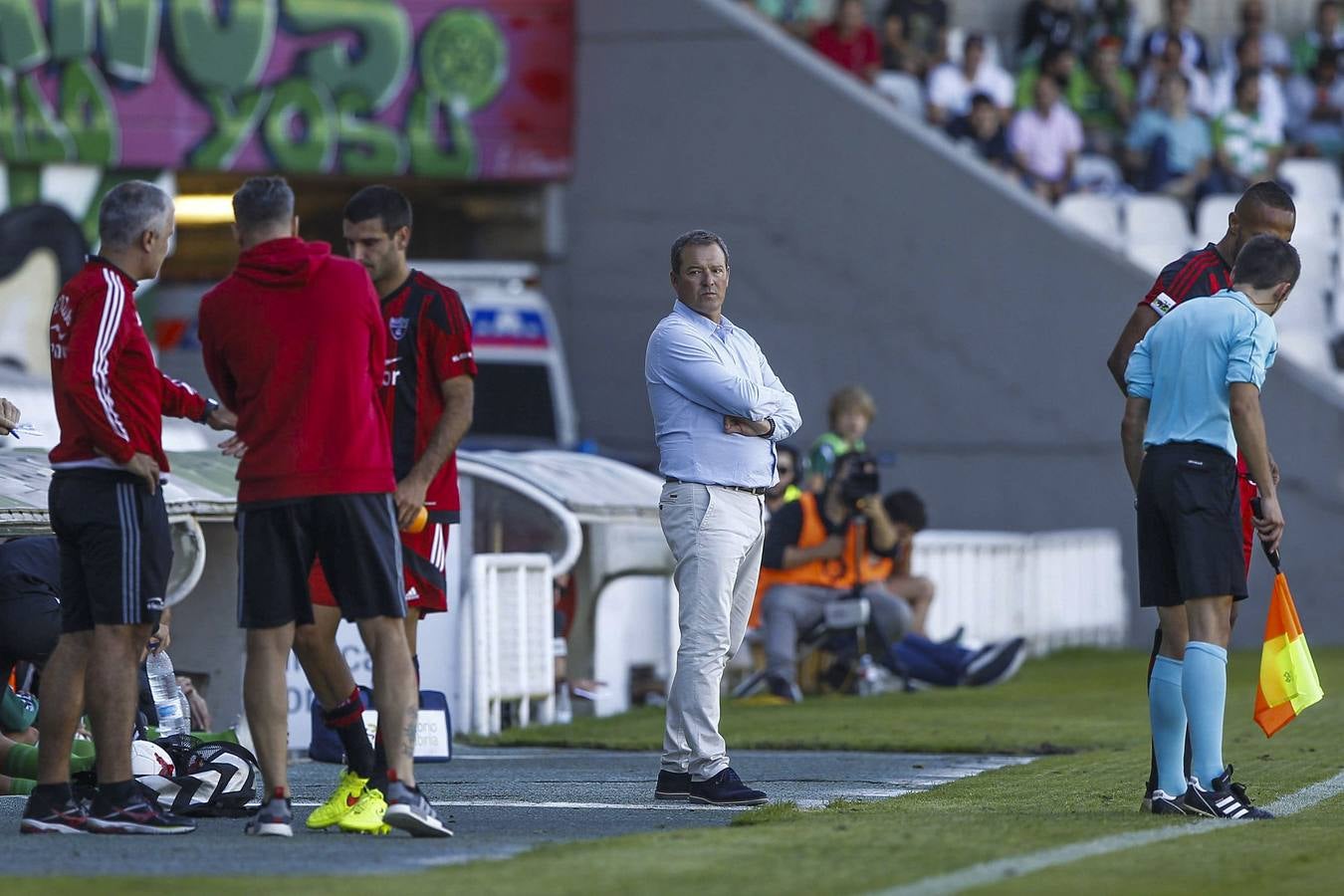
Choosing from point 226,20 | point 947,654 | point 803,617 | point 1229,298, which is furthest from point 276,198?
point 226,20

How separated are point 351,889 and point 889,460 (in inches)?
383

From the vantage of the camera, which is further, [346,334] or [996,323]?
[996,323]

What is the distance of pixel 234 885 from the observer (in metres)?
6.04

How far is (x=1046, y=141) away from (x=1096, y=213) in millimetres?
1023

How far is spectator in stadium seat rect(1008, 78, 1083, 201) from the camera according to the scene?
2375cm

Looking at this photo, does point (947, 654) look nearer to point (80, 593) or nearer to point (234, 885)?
point (80, 593)

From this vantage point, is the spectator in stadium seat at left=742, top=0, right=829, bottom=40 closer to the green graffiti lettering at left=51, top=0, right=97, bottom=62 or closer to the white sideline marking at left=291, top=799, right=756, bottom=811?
the green graffiti lettering at left=51, top=0, right=97, bottom=62

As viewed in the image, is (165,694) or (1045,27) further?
(1045,27)

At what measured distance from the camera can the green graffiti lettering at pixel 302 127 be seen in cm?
2284

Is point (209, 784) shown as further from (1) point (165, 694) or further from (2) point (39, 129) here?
(2) point (39, 129)

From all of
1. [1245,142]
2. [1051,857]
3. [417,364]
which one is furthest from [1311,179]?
[1051,857]

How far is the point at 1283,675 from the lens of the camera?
25.9 ft

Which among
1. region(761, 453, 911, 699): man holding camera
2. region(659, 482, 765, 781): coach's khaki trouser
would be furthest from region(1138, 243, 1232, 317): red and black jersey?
region(761, 453, 911, 699): man holding camera

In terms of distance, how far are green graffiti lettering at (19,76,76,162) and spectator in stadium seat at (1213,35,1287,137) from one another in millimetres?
11205
